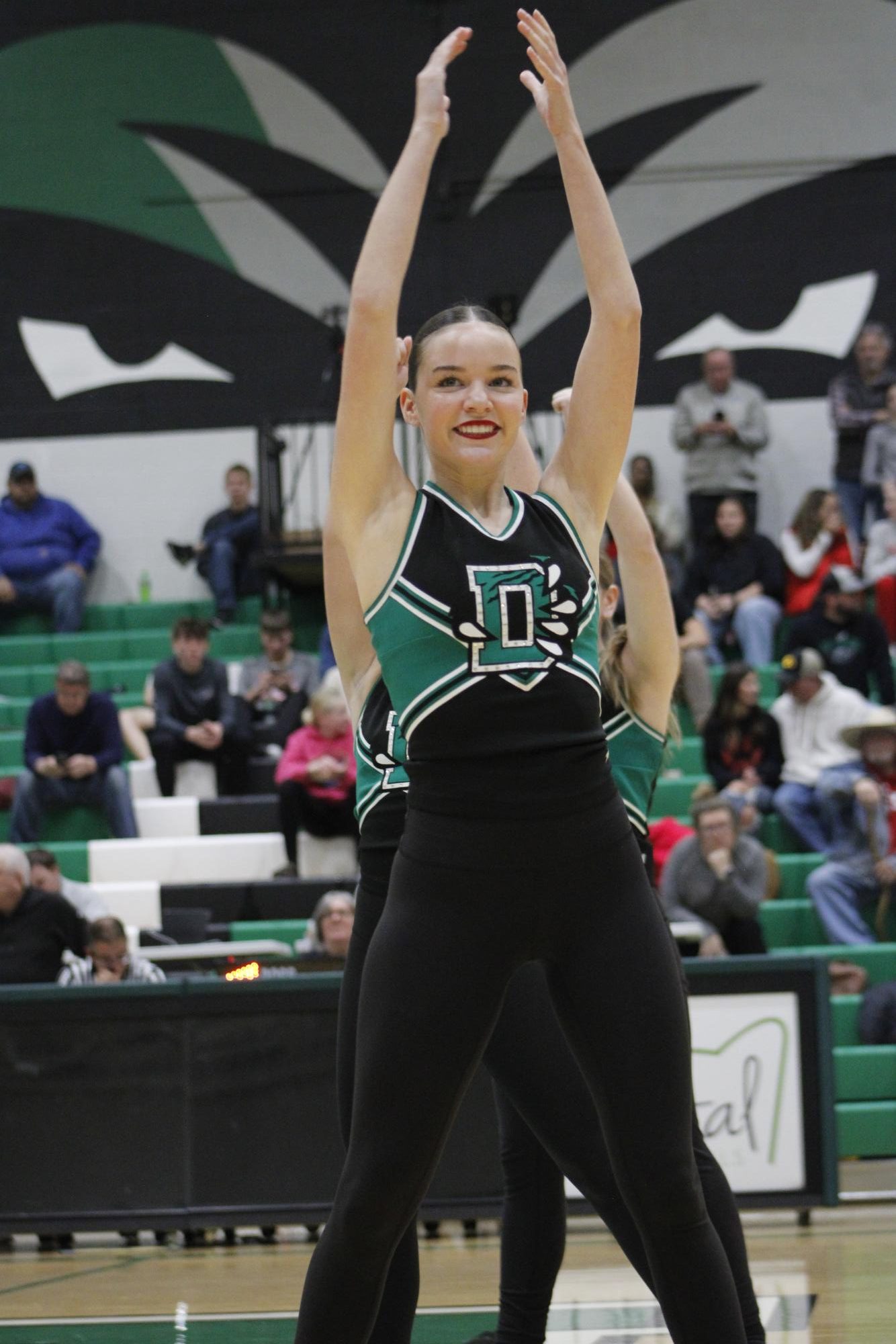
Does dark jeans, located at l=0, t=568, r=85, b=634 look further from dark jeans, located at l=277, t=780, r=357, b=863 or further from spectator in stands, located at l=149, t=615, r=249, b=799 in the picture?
dark jeans, located at l=277, t=780, r=357, b=863

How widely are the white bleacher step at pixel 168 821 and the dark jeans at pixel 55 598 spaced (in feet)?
8.66

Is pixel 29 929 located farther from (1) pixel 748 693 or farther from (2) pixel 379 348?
(2) pixel 379 348

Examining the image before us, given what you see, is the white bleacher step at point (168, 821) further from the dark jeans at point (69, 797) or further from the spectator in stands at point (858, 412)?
the spectator in stands at point (858, 412)

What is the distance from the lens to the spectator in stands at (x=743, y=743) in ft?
30.9

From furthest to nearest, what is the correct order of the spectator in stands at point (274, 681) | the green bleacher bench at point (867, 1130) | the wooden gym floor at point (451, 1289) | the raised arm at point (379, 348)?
the spectator in stands at point (274, 681) → the green bleacher bench at point (867, 1130) → the wooden gym floor at point (451, 1289) → the raised arm at point (379, 348)

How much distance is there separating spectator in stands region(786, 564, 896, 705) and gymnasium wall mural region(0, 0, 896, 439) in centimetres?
328

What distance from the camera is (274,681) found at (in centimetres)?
1076

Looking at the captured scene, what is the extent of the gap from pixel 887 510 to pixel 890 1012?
420 centimetres

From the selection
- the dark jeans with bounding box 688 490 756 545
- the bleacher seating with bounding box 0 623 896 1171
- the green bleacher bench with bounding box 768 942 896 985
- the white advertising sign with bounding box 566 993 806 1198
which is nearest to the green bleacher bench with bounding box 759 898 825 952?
the bleacher seating with bounding box 0 623 896 1171

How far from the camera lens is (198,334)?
1354 centimetres

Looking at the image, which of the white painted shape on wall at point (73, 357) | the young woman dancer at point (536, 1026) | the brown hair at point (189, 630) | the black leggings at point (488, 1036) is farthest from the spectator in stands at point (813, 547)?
the black leggings at point (488, 1036)

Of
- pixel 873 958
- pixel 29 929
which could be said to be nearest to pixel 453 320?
pixel 29 929

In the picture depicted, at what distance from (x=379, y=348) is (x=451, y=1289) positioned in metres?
3.30

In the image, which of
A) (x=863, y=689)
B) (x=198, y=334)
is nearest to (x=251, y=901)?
(x=863, y=689)
